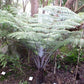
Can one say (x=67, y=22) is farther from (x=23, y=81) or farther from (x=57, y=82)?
(x=23, y=81)

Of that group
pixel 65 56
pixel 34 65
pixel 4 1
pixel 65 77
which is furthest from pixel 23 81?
pixel 4 1

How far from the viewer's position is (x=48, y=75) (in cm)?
145

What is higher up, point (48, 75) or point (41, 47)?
point (41, 47)

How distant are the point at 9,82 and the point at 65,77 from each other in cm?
82

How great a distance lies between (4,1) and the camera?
3459 mm

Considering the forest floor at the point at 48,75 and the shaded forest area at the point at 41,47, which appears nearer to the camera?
the shaded forest area at the point at 41,47

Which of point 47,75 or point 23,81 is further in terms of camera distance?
point 47,75

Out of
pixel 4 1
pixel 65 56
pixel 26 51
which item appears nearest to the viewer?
pixel 26 51

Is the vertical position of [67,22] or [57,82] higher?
[67,22]

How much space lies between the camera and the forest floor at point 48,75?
1.35 meters

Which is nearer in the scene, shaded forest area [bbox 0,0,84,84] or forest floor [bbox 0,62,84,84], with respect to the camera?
shaded forest area [bbox 0,0,84,84]

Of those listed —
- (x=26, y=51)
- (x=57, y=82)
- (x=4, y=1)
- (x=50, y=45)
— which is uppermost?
(x=4, y=1)

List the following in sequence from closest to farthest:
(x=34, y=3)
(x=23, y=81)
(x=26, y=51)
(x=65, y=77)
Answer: (x=23, y=81)
(x=65, y=77)
(x=26, y=51)
(x=34, y=3)

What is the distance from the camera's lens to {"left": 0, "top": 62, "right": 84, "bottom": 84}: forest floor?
1350 mm
